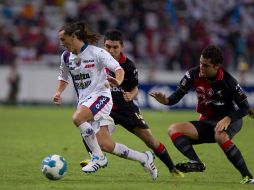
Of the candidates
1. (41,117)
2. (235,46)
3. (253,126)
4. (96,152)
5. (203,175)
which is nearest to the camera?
(96,152)

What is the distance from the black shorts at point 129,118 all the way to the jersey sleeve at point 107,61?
941mm

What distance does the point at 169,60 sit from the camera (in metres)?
27.8

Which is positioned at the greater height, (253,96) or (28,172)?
(28,172)

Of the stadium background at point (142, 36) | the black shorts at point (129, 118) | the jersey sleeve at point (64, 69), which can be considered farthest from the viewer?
the stadium background at point (142, 36)

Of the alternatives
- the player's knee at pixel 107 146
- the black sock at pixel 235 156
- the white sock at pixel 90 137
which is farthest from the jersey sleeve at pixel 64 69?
the black sock at pixel 235 156

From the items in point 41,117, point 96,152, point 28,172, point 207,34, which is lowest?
point 41,117

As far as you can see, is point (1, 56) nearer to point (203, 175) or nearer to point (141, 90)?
point (141, 90)

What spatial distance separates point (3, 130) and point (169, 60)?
1075 cm

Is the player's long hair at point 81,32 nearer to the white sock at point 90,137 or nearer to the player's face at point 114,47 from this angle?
the player's face at point 114,47

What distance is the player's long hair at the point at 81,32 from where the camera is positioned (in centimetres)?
966

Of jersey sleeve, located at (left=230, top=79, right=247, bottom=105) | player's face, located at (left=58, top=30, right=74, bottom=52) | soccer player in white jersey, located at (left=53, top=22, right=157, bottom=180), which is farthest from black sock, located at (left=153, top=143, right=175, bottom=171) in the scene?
player's face, located at (left=58, top=30, right=74, bottom=52)

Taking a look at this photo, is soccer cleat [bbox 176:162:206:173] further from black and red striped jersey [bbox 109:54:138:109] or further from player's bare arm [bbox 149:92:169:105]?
black and red striped jersey [bbox 109:54:138:109]

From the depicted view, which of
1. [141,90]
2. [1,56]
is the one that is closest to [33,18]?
[1,56]

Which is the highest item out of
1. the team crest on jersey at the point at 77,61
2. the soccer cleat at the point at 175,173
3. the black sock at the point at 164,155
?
the team crest on jersey at the point at 77,61
